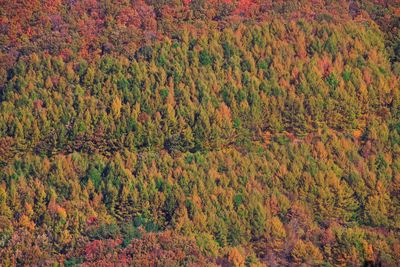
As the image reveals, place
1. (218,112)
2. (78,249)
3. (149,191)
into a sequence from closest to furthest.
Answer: (78,249)
(149,191)
(218,112)

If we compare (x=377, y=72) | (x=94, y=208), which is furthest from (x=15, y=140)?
(x=377, y=72)

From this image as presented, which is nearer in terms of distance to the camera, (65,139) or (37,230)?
(37,230)

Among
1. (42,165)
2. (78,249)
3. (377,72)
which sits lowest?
(78,249)

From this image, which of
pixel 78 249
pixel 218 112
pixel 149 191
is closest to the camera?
pixel 78 249

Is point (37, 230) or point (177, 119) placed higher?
point (177, 119)

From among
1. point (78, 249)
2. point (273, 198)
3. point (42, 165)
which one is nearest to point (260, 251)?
point (273, 198)

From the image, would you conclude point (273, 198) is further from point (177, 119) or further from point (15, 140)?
point (15, 140)
